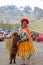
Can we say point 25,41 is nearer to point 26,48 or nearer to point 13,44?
point 26,48

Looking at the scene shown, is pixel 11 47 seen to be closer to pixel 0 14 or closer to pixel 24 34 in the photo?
pixel 24 34

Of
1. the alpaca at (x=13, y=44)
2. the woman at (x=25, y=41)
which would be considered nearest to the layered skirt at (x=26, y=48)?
the woman at (x=25, y=41)

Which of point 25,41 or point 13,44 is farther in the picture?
point 13,44

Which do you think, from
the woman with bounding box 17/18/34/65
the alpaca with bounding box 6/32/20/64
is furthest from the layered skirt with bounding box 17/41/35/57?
the alpaca with bounding box 6/32/20/64

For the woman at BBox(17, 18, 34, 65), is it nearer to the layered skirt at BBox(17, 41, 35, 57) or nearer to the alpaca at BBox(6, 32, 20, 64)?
the layered skirt at BBox(17, 41, 35, 57)

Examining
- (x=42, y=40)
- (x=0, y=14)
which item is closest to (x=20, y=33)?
(x=42, y=40)

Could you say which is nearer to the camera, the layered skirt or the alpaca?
the layered skirt

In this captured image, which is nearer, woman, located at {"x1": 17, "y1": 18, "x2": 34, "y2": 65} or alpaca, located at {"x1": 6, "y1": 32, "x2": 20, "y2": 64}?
woman, located at {"x1": 17, "y1": 18, "x2": 34, "y2": 65}

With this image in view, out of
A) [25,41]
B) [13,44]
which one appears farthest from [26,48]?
[13,44]

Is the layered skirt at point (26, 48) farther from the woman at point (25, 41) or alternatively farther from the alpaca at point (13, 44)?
the alpaca at point (13, 44)

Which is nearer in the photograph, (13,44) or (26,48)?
(26,48)

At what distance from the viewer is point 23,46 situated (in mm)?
8961

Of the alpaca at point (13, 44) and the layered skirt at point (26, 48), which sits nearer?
the layered skirt at point (26, 48)

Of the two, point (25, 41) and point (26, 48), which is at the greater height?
point (25, 41)
